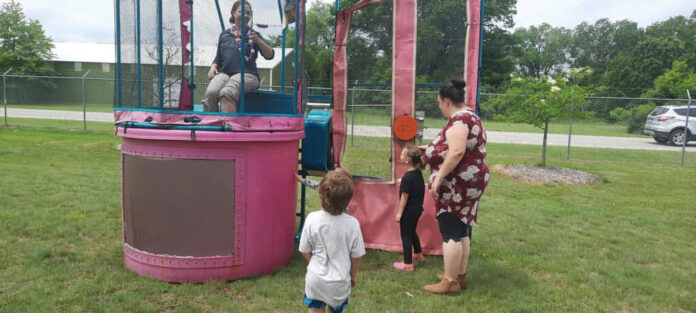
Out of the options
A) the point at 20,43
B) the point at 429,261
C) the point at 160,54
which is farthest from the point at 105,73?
the point at 429,261

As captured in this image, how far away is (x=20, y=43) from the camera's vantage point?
4303 centimetres

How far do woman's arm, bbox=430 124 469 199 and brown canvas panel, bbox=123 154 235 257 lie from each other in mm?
1751

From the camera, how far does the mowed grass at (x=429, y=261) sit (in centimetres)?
403

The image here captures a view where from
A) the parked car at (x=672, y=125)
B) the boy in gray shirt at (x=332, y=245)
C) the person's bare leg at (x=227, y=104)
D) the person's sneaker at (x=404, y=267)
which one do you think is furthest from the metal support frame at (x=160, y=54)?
the parked car at (x=672, y=125)

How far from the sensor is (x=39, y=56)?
4234 cm

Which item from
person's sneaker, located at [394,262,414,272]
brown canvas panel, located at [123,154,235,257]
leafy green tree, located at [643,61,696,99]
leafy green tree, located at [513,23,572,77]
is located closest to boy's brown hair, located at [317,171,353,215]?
brown canvas panel, located at [123,154,235,257]

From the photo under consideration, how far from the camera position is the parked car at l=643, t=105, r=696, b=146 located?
A: 18438 mm

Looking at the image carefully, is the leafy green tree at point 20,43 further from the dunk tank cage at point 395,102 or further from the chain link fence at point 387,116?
the dunk tank cage at point 395,102

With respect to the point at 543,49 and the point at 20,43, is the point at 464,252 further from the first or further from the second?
the point at 543,49

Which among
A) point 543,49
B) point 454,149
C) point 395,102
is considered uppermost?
point 543,49

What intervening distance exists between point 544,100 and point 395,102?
24.7ft

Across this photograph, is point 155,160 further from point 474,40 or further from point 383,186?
point 474,40

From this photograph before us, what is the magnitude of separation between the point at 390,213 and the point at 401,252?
18.0 inches

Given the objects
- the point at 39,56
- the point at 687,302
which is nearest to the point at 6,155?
the point at 687,302
